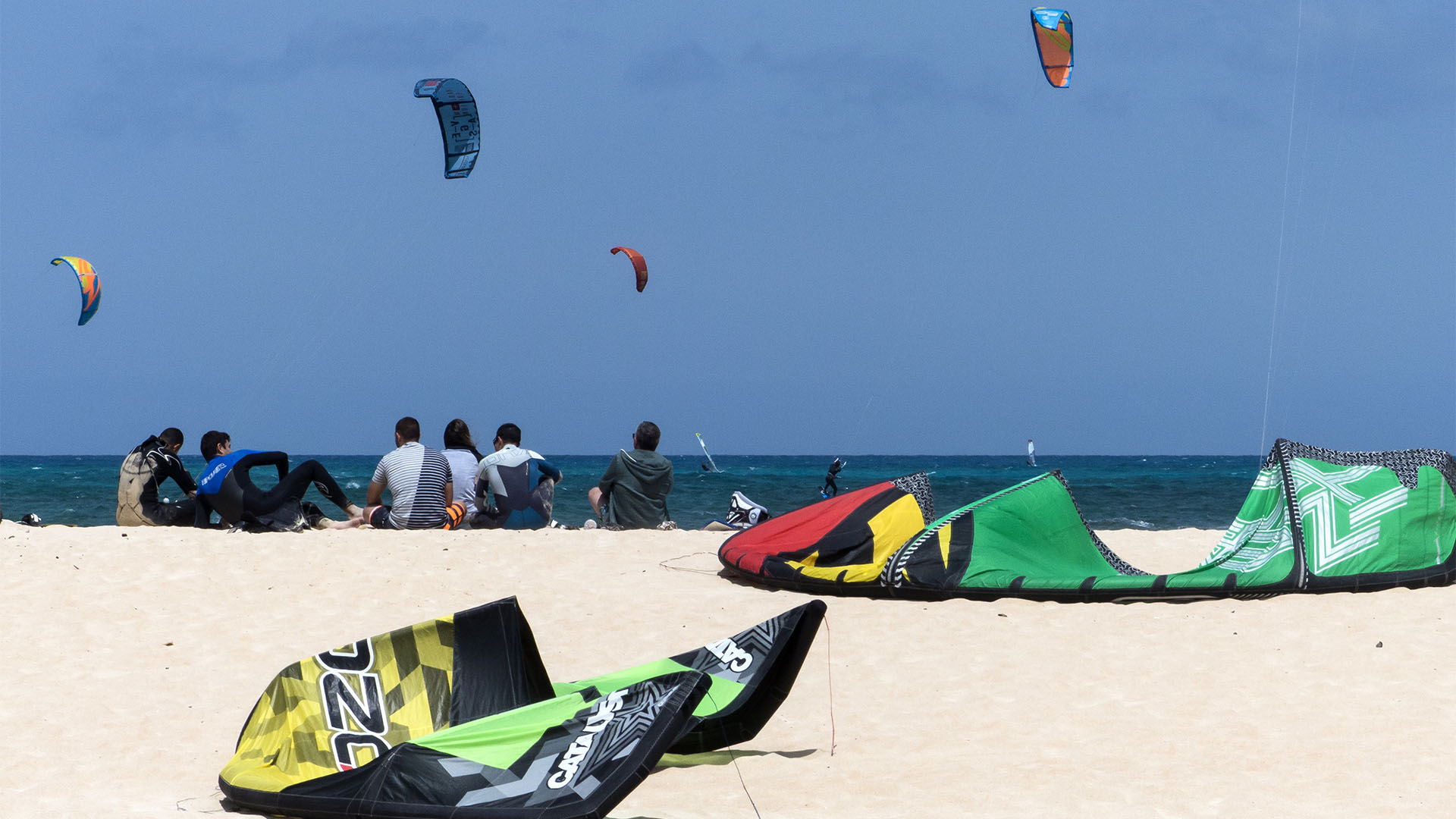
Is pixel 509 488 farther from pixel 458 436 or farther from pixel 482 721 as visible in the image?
pixel 482 721

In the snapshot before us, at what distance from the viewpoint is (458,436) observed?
8586 mm

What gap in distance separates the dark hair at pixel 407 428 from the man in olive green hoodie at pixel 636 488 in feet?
4.52

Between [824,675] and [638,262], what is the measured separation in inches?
415

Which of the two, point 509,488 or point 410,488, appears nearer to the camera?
point 410,488

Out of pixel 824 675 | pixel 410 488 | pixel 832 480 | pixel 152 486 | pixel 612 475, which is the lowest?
pixel 824 675

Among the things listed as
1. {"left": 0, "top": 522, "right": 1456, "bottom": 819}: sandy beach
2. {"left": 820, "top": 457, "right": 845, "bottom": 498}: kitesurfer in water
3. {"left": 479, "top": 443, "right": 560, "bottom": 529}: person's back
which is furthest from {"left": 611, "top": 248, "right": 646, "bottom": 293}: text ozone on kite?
{"left": 0, "top": 522, "right": 1456, "bottom": 819}: sandy beach

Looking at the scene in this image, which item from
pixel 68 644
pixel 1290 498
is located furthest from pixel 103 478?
pixel 1290 498

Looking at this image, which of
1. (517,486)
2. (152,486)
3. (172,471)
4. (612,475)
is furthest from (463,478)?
(152,486)

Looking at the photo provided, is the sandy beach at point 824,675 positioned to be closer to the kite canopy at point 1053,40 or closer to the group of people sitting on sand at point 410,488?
the group of people sitting on sand at point 410,488

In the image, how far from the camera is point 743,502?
10016 millimetres

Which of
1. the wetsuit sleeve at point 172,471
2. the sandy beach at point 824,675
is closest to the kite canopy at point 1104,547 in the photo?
the sandy beach at point 824,675

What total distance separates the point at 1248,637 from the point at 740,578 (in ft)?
8.84

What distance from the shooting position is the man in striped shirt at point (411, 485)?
7871 mm

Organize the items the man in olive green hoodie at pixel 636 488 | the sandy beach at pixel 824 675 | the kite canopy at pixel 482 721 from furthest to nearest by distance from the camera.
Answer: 1. the man in olive green hoodie at pixel 636 488
2. the sandy beach at pixel 824 675
3. the kite canopy at pixel 482 721
